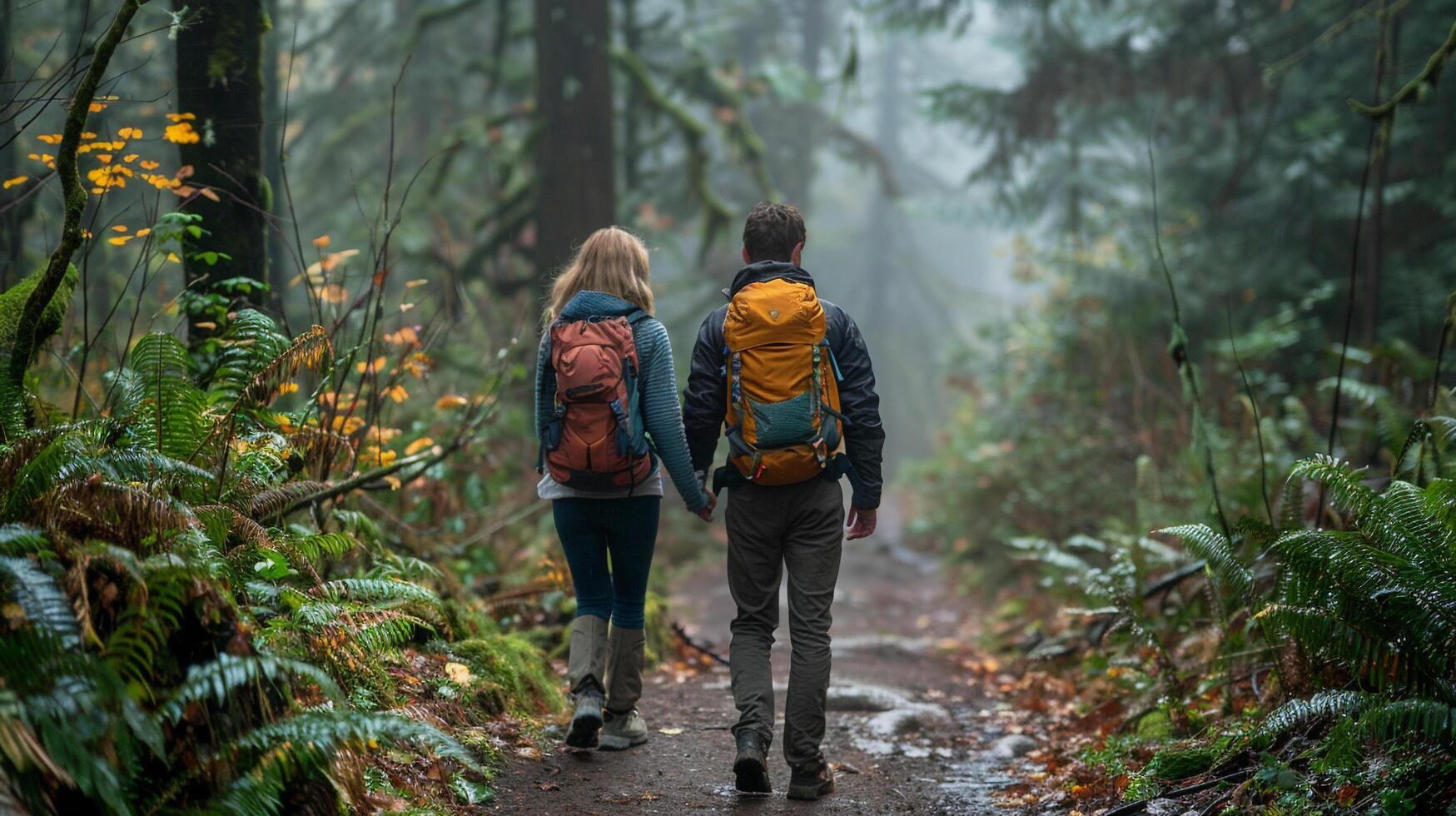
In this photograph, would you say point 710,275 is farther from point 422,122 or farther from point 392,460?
point 392,460

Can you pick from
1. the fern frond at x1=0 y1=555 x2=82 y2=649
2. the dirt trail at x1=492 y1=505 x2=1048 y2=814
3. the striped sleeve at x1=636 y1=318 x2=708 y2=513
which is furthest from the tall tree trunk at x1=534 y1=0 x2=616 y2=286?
the fern frond at x1=0 y1=555 x2=82 y2=649

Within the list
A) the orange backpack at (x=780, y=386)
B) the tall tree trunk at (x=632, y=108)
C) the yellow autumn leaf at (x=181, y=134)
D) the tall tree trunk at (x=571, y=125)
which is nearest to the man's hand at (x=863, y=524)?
the orange backpack at (x=780, y=386)

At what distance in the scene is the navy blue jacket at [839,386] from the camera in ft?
14.1

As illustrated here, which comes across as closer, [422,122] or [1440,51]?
[1440,51]

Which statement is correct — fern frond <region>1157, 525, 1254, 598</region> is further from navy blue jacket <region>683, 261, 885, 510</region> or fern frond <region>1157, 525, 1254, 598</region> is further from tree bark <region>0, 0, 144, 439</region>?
tree bark <region>0, 0, 144, 439</region>

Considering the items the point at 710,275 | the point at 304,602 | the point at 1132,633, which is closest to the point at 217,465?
the point at 304,602

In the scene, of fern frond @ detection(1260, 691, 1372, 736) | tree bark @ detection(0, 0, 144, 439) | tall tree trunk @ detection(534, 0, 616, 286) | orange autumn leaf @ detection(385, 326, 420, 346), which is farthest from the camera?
tall tree trunk @ detection(534, 0, 616, 286)

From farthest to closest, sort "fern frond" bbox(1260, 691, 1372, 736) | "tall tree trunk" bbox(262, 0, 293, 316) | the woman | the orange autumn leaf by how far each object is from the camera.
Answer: the orange autumn leaf < "tall tree trunk" bbox(262, 0, 293, 316) < the woman < "fern frond" bbox(1260, 691, 1372, 736)

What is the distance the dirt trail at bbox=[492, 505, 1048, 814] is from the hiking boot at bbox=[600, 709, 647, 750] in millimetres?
51

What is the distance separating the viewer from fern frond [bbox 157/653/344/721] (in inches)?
107

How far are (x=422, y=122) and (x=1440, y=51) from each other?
52.6 feet

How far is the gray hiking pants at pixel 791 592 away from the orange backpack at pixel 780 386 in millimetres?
145

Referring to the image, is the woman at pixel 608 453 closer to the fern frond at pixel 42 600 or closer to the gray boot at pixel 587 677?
the gray boot at pixel 587 677

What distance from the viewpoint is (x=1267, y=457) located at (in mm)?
8039
